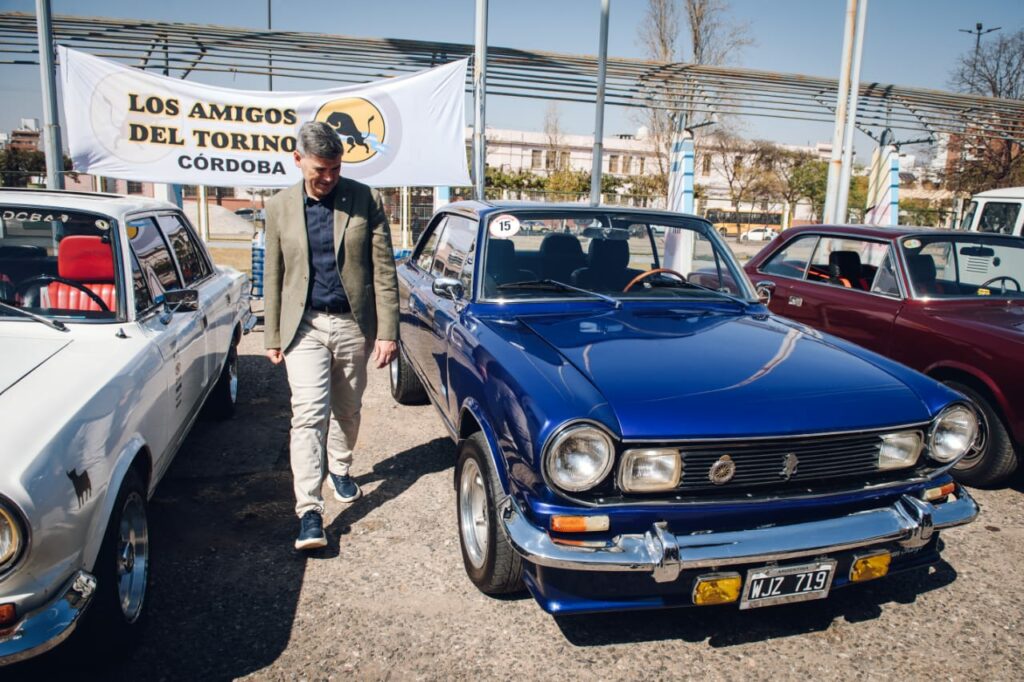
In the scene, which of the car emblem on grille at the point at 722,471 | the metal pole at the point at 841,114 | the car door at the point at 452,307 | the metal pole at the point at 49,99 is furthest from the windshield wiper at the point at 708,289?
the metal pole at the point at 841,114

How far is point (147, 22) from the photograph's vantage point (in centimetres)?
1174

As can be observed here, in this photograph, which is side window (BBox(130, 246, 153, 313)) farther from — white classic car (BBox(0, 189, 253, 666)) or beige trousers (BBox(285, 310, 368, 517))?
beige trousers (BBox(285, 310, 368, 517))

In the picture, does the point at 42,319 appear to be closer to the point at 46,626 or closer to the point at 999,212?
the point at 46,626

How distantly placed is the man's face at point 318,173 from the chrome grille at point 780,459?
198 centimetres

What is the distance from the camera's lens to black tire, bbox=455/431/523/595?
264cm

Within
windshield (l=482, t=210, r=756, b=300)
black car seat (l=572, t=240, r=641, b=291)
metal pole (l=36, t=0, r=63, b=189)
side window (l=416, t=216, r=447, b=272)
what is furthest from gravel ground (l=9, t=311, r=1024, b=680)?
metal pole (l=36, t=0, r=63, b=189)

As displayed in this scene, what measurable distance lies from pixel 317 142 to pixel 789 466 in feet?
7.69

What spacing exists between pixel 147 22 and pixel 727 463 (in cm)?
1309

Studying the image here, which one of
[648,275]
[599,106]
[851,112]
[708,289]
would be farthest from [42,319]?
[851,112]

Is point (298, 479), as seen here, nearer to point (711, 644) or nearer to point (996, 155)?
point (711, 644)

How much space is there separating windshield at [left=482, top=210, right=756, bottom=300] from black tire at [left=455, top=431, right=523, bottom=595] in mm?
900

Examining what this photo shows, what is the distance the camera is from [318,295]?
10.8 ft

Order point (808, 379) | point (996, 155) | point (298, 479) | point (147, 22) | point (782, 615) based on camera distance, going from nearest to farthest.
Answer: point (808, 379), point (782, 615), point (298, 479), point (147, 22), point (996, 155)

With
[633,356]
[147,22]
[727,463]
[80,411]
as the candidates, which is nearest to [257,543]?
[80,411]
